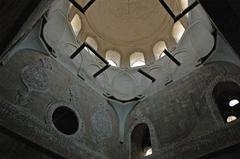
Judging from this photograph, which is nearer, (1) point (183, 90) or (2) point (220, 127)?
(2) point (220, 127)

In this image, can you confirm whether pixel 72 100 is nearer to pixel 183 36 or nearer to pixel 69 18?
pixel 69 18

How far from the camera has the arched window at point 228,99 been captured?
7227 millimetres

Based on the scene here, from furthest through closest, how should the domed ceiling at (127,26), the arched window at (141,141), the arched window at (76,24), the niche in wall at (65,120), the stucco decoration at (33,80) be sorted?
the domed ceiling at (127,26) < the arched window at (76,24) < the arched window at (141,141) < the niche in wall at (65,120) < the stucco decoration at (33,80)

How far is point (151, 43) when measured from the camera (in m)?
11.4

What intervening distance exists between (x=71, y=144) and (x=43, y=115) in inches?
42.0

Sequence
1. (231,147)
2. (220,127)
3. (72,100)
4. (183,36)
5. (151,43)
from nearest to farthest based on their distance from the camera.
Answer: (231,147), (220,127), (72,100), (183,36), (151,43)

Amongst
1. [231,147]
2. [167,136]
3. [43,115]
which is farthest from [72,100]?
[231,147]

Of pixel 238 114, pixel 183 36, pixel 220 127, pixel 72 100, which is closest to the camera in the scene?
pixel 220 127

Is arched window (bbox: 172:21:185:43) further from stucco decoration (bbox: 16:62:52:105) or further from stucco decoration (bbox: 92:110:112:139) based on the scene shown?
stucco decoration (bbox: 16:62:52:105)

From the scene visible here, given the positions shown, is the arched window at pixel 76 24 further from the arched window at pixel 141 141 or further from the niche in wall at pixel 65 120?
the arched window at pixel 141 141

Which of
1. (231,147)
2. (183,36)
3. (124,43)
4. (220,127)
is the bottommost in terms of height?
(231,147)

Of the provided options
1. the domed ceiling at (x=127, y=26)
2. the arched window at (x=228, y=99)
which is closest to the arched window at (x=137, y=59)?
the domed ceiling at (x=127, y=26)

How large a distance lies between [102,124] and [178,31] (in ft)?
16.1

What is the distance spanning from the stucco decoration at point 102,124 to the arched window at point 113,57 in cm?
280
